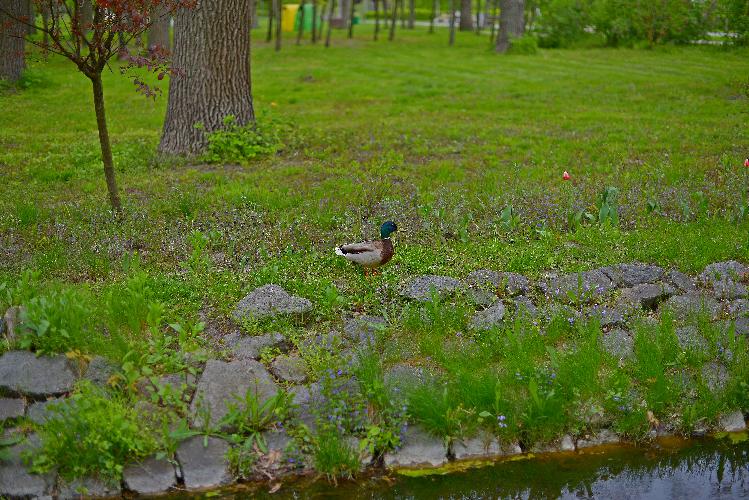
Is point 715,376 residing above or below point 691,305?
below

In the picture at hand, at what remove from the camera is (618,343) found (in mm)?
6805

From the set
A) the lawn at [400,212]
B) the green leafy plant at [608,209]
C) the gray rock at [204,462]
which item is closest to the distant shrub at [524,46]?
the lawn at [400,212]

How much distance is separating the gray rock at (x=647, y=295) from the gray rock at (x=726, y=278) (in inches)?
16.6

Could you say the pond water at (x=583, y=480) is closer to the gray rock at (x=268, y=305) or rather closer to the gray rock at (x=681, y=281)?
the gray rock at (x=268, y=305)

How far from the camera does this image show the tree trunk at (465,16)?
36375mm

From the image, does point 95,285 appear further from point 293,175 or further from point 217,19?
point 217,19

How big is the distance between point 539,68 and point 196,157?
1223 cm

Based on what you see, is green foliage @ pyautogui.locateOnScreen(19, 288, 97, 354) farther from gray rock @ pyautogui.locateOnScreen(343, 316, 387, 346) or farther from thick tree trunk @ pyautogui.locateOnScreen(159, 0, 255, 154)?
thick tree trunk @ pyautogui.locateOnScreen(159, 0, 255, 154)

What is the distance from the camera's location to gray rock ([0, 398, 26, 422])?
586 centimetres

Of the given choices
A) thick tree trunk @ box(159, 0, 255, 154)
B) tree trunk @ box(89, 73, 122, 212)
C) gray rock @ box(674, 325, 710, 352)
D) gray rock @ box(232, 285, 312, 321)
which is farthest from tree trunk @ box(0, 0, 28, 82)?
gray rock @ box(674, 325, 710, 352)

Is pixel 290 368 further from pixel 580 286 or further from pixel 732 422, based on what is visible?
pixel 732 422

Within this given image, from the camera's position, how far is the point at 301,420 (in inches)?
235

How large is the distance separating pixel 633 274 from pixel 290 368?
332 cm

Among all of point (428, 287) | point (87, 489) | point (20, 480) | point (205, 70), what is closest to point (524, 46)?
point (205, 70)
